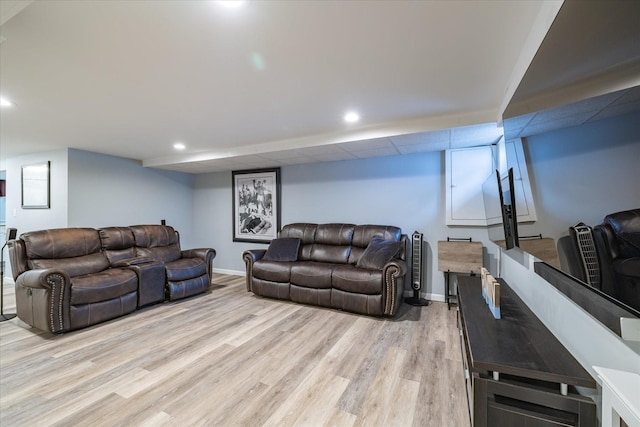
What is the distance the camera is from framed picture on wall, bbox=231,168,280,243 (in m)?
5.06

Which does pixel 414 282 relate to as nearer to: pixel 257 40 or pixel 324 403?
pixel 324 403

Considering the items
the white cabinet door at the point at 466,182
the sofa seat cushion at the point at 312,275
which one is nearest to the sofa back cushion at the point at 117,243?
the sofa seat cushion at the point at 312,275

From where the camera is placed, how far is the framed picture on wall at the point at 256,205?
16.6ft

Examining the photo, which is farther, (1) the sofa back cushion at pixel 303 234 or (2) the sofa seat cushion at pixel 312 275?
(1) the sofa back cushion at pixel 303 234

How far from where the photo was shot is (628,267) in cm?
80

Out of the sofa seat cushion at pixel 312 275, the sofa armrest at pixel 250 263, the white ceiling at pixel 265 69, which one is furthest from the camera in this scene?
the sofa armrest at pixel 250 263

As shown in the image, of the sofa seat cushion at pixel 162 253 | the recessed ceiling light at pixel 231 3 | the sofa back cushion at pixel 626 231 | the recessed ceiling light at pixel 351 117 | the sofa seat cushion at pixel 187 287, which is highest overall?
the recessed ceiling light at pixel 351 117

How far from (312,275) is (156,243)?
2691mm

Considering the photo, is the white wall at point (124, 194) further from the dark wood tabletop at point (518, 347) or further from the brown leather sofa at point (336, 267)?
the dark wood tabletop at point (518, 347)

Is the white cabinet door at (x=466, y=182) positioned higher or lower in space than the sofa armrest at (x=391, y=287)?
higher

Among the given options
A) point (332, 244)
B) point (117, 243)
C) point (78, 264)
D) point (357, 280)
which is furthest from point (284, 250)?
point (78, 264)

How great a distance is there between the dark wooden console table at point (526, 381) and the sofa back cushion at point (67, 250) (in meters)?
4.21

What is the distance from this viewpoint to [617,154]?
0.79 metres

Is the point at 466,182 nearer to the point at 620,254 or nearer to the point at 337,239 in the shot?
the point at 337,239
